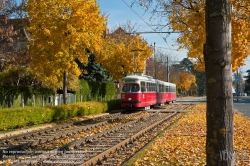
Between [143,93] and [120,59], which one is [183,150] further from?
[120,59]

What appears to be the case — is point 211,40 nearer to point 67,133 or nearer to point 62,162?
point 62,162

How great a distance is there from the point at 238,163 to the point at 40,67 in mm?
16292

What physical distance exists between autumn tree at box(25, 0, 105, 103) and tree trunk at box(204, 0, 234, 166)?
16.9m

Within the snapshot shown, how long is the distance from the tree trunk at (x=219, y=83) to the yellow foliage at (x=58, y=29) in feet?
55.2

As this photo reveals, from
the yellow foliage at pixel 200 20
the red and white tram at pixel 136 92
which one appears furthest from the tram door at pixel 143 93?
the yellow foliage at pixel 200 20

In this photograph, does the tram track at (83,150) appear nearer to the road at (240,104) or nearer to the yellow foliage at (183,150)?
the yellow foliage at (183,150)

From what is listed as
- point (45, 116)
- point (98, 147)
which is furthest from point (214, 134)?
point (45, 116)

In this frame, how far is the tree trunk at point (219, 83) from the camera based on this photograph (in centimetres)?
386

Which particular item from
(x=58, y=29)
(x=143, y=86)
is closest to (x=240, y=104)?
(x=143, y=86)

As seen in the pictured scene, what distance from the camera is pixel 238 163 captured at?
7652 mm

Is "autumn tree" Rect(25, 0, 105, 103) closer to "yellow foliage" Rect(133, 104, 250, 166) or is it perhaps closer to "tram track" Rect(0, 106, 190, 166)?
"tram track" Rect(0, 106, 190, 166)

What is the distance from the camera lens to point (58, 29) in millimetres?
20125

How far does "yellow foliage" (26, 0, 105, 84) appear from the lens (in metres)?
20.2

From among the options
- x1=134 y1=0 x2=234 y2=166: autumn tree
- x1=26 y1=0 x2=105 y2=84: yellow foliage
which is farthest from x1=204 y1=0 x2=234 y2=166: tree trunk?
x1=26 y1=0 x2=105 y2=84: yellow foliage
